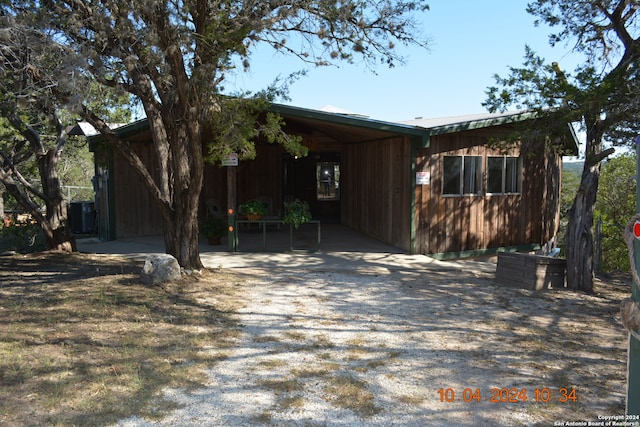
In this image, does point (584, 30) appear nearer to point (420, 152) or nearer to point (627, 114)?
point (627, 114)

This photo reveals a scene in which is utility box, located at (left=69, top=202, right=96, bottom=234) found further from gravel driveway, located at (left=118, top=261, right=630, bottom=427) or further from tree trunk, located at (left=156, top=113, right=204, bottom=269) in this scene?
gravel driveway, located at (left=118, top=261, right=630, bottom=427)

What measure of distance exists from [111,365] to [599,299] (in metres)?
5.95

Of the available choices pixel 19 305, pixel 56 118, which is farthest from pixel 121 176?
pixel 19 305

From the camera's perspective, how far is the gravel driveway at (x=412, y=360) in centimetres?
320

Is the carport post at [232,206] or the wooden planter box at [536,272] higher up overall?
the carport post at [232,206]

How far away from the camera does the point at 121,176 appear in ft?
37.7

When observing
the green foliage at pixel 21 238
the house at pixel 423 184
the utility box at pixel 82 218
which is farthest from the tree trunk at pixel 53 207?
the utility box at pixel 82 218

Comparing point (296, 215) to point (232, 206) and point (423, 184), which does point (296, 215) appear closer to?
point (232, 206)

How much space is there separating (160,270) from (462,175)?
593cm

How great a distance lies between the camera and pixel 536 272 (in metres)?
6.83

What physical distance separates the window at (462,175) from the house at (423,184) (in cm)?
2

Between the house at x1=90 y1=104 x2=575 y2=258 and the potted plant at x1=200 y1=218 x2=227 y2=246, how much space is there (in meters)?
2.32
